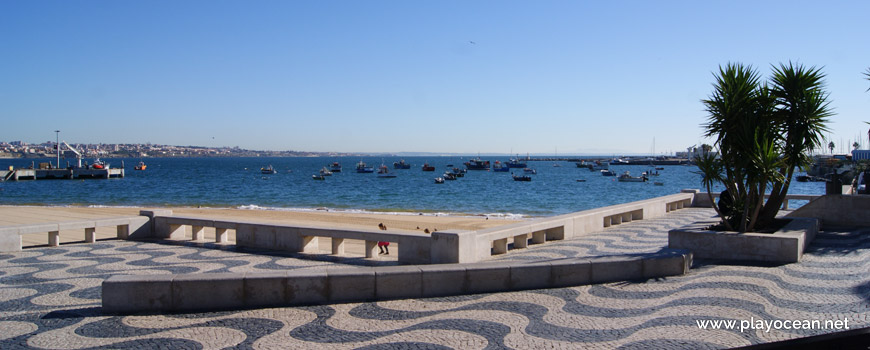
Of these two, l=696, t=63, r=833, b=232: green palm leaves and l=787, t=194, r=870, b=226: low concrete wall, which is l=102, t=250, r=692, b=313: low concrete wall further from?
l=787, t=194, r=870, b=226: low concrete wall

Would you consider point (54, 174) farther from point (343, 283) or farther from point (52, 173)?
point (343, 283)

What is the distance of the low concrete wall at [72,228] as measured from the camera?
13023 millimetres

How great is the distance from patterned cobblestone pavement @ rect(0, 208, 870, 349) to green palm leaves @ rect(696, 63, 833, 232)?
1.99 m

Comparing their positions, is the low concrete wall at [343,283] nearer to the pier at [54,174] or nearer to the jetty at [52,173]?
the jetty at [52,173]

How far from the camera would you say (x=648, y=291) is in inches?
337

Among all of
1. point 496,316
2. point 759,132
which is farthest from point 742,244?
point 496,316

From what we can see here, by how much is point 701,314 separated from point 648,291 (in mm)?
1306

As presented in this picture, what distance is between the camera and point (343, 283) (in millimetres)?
8094

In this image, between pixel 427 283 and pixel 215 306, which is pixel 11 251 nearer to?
pixel 215 306

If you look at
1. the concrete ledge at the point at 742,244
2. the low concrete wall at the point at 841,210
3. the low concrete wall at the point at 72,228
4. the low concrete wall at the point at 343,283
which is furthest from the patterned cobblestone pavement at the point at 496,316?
the low concrete wall at the point at 841,210

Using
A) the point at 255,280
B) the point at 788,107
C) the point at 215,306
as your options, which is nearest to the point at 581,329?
the point at 255,280

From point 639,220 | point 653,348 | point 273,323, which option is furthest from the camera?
point 639,220

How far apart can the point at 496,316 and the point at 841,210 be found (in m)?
13.1

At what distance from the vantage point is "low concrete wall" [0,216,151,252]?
13023mm
